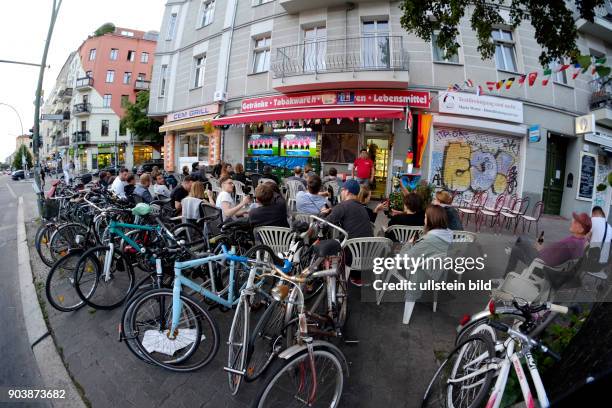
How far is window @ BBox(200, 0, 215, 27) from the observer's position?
14.5 meters

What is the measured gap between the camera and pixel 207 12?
14711 millimetres

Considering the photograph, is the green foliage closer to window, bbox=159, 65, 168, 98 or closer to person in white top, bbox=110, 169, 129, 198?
window, bbox=159, 65, 168, 98

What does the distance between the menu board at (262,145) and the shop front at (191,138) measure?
6.04 feet

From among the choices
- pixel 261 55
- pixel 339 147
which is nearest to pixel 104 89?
pixel 261 55

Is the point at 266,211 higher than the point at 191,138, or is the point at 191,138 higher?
the point at 191,138

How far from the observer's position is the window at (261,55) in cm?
1196

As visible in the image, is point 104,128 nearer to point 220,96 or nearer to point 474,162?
point 220,96

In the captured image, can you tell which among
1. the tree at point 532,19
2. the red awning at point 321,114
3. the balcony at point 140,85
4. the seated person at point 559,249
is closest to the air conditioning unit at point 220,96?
the red awning at point 321,114

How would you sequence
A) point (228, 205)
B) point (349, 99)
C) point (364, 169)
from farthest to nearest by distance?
1. point (349, 99)
2. point (364, 169)
3. point (228, 205)

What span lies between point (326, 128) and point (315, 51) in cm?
287

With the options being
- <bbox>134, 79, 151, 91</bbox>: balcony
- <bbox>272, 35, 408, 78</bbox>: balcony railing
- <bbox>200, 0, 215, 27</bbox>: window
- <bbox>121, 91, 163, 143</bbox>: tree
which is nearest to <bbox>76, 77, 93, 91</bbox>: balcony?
<bbox>134, 79, 151, 91</bbox>: balcony

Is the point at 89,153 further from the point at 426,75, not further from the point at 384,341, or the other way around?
the point at 384,341

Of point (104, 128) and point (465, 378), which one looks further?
point (104, 128)

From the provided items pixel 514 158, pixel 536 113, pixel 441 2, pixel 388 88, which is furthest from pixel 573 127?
pixel 441 2
